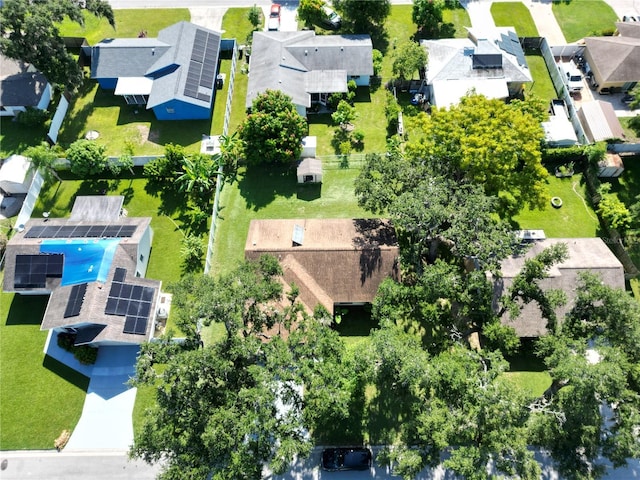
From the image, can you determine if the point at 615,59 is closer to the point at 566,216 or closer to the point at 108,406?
the point at 566,216

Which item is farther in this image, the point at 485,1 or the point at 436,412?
the point at 485,1

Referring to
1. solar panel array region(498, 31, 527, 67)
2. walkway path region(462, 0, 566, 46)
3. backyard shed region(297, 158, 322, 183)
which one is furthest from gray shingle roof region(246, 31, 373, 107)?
walkway path region(462, 0, 566, 46)

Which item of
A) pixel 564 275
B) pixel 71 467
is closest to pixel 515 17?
pixel 564 275

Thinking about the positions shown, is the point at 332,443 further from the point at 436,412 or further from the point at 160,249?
the point at 160,249

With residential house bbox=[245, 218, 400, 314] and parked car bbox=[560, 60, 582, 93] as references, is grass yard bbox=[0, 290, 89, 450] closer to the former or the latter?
residential house bbox=[245, 218, 400, 314]

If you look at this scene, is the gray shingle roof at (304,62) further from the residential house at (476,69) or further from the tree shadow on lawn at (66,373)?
the tree shadow on lawn at (66,373)

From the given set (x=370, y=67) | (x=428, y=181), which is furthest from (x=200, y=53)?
(x=428, y=181)
